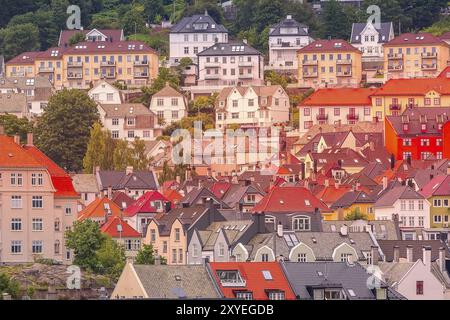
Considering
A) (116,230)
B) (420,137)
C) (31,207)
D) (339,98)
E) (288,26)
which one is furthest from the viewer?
(288,26)

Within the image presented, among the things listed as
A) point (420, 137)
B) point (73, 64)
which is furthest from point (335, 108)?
point (73, 64)

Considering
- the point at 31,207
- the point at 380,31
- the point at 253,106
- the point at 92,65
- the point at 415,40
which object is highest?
the point at 380,31

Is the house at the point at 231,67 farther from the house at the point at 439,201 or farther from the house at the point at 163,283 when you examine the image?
the house at the point at 163,283

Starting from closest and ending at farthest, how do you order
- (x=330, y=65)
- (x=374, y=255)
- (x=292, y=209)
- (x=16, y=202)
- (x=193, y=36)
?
(x=374, y=255) → (x=16, y=202) → (x=292, y=209) → (x=330, y=65) → (x=193, y=36)

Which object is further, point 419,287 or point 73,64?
point 73,64

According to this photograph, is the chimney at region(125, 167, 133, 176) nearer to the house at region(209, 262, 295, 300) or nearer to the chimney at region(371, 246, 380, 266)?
the chimney at region(371, 246, 380, 266)

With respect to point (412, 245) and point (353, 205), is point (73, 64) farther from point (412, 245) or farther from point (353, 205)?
point (412, 245)
